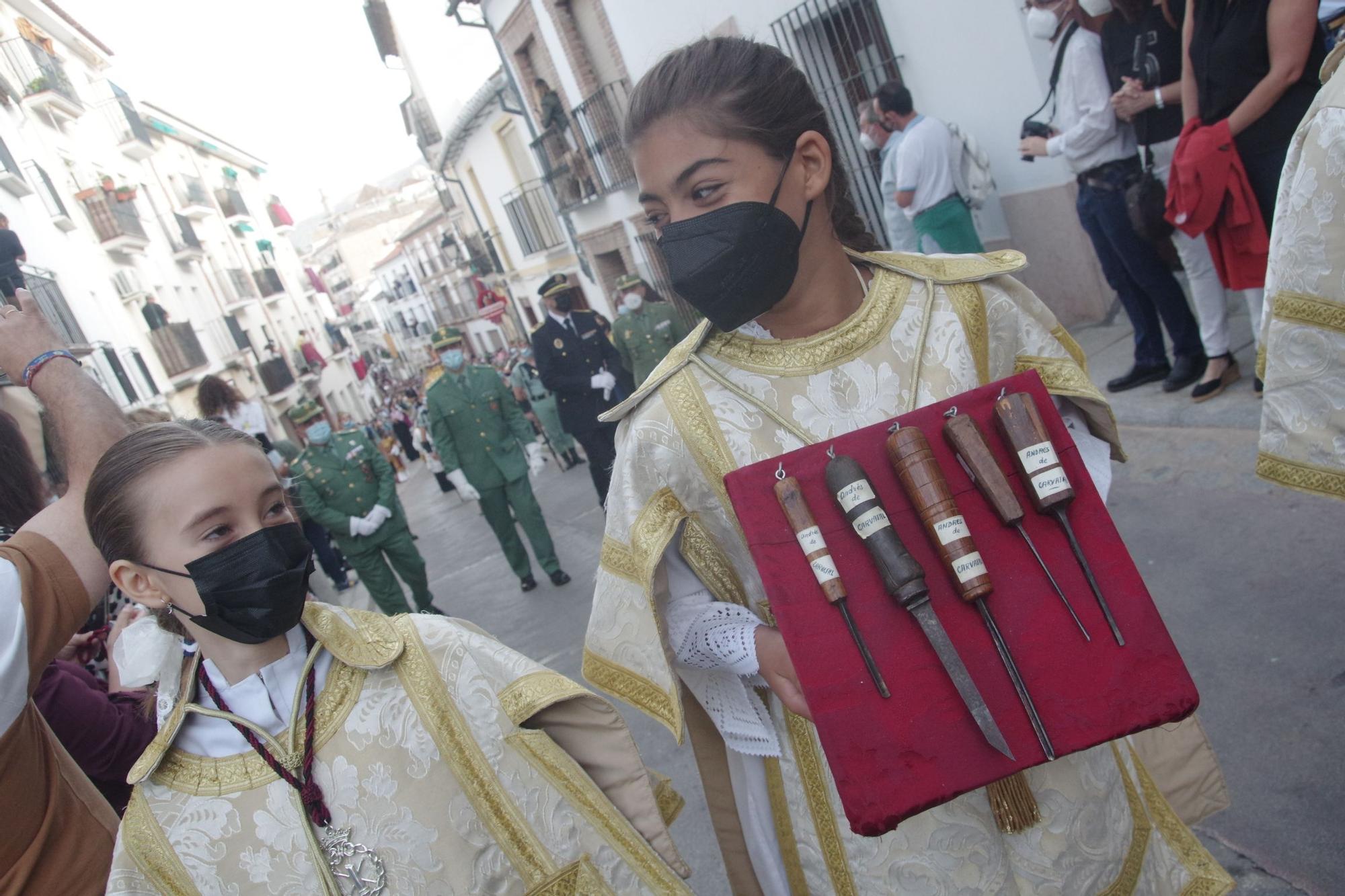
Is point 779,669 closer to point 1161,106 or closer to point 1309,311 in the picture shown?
point 1309,311

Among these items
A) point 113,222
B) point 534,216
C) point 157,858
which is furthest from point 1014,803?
point 113,222

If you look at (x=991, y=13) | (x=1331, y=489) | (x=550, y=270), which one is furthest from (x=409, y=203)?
(x=1331, y=489)

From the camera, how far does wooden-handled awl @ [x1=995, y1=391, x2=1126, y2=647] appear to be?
115cm

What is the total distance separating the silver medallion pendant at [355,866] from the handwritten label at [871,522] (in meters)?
0.96

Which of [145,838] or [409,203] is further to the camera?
[409,203]

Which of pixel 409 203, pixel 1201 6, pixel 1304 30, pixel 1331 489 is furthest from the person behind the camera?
pixel 409 203

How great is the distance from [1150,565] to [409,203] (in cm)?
7421

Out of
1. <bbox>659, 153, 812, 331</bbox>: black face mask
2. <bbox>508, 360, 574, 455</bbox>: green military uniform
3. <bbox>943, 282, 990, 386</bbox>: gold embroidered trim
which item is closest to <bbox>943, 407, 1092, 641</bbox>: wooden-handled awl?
<bbox>943, 282, 990, 386</bbox>: gold embroidered trim

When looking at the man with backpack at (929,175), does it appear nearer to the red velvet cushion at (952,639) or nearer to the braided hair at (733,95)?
the braided hair at (733,95)

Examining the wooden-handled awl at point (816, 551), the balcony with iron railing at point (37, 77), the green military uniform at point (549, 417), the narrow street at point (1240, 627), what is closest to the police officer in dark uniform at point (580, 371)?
the narrow street at point (1240, 627)

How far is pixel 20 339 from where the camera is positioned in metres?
1.69

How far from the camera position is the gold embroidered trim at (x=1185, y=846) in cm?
147

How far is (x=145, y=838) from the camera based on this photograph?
4.50 feet

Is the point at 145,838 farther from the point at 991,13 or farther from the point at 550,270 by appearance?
the point at 550,270
